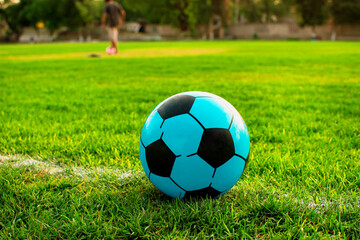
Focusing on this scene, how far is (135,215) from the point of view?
1.69 meters

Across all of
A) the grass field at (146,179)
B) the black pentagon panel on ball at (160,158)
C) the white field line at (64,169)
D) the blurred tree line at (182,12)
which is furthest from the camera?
the blurred tree line at (182,12)

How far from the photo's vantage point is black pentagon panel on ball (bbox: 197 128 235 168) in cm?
169

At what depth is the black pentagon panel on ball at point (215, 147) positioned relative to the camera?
169 centimetres

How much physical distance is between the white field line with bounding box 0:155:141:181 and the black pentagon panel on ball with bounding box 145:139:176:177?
0.47 m

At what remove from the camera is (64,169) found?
2346 millimetres

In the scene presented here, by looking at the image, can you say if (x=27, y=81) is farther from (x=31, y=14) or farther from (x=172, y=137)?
(x=31, y=14)

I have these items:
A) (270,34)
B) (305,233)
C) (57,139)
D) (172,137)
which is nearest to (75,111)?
(57,139)

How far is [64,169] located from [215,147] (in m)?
1.31

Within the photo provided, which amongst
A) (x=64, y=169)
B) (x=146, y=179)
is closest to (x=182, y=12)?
(x=64, y=169)

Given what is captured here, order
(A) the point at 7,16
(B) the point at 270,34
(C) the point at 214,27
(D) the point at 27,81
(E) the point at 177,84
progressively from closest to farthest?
(E) the point at 177,84 < (D) the point at 27,81 < (B) the point at 270,34 < (C) the point at 214,27 < (A) the point at 7,16

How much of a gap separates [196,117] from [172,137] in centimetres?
18

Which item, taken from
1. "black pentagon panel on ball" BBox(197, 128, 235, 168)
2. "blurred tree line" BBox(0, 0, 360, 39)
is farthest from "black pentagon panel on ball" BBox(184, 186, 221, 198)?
"blurred tree line" BBox(0, 0, 360, 39)

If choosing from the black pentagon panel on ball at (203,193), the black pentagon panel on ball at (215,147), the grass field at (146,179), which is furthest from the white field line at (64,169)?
the black pentagon panel on ball at (215,147)

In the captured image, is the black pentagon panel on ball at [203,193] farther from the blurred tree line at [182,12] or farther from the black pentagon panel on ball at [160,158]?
the blurred tree line at [182,12]
